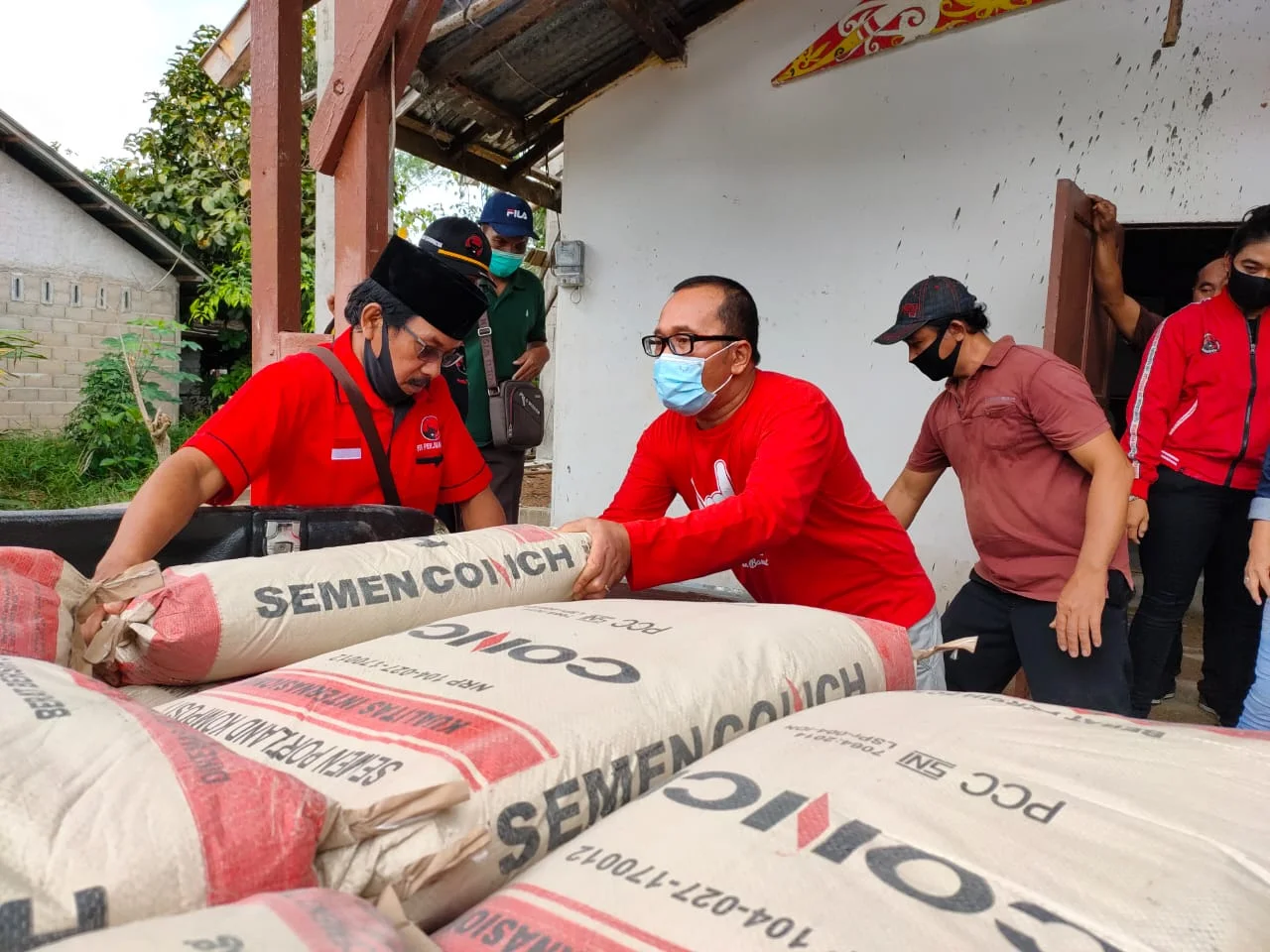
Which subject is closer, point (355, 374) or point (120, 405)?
point (355, 374)

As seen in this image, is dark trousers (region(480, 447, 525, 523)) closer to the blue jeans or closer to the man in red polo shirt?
the man in red polo shirt

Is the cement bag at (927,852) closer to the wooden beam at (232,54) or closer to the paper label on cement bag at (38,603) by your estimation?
the paper label on cement bag at (38,603)

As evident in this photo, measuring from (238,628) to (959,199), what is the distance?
12.5ft

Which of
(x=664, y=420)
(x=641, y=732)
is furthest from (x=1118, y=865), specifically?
(x=664, y=420)

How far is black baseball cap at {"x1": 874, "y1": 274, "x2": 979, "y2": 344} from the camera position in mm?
2463

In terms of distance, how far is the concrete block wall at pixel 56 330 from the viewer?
11180mm

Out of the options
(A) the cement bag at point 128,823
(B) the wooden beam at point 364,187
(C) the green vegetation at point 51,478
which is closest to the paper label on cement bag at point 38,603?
(A) the cement bag at point 128,823

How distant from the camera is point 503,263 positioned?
143 inches

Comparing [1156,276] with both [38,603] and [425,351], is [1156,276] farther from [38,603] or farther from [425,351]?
[38,603]

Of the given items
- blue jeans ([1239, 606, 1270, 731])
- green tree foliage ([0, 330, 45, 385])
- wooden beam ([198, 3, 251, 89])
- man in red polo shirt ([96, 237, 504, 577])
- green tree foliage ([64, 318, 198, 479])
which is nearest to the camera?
man in red polo shirt ([96, 237, 504, 577])

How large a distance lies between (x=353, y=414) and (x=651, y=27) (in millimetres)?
3032

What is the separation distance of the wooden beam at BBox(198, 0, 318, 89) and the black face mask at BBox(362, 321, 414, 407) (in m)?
2.02

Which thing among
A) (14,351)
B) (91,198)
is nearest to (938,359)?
(14,351)

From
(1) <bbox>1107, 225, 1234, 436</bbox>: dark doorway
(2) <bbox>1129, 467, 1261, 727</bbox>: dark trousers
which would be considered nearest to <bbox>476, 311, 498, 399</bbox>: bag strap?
(2) <bbox>1129, 467, 1261, 727</bbox>: dark trousers
